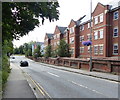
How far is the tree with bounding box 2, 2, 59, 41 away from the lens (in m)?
4.83

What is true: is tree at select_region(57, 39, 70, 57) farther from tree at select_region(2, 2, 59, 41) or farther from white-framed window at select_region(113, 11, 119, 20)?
tree at select_region(2, 2, 59, 41)

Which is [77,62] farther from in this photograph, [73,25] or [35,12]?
[35,12]

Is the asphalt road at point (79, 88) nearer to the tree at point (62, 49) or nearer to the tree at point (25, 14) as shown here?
the tree at point (25, 14)

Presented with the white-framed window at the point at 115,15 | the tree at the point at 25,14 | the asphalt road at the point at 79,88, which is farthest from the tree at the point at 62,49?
the tree at the point at 25,14

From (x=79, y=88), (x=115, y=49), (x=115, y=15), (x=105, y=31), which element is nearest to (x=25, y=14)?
(x=79, y=88)

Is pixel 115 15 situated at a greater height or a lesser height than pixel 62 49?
greater

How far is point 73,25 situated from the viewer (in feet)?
177

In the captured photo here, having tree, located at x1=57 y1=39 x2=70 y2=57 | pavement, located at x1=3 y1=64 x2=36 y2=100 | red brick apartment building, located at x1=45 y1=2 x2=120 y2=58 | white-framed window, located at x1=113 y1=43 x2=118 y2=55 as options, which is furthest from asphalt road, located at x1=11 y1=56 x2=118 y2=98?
tree, located at x1=57 y1=39 x2=70 y2=57

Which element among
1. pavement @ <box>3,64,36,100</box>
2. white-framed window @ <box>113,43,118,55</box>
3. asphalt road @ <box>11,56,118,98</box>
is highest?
white-framed window @ <box>113,43,118,55</box>

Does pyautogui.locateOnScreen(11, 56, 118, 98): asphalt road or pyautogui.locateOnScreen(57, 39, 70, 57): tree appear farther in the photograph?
pyautogui.locateOnScreen(57, 39, 70, 57): tree

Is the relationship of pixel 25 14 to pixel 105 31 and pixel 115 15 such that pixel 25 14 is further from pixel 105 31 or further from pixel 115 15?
pixel 105 31

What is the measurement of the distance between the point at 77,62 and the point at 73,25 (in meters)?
22.4

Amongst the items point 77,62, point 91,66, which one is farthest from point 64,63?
point 91,66

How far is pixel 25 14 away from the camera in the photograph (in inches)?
207
